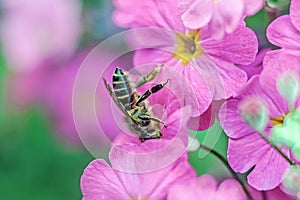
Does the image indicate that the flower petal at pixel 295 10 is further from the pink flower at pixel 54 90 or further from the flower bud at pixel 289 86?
the pink flower at pixel 54 90

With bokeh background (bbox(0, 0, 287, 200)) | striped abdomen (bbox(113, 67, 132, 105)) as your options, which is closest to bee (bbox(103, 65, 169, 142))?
striped abdomen (bbox(113, 67, 132, 105))

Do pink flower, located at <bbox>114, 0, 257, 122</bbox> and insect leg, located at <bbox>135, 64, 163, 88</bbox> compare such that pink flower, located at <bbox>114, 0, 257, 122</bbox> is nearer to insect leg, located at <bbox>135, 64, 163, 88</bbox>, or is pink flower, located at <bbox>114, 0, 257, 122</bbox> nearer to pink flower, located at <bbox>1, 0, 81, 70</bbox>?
insect leg, located at <bbox>135, 64, 163, 88</bbox>

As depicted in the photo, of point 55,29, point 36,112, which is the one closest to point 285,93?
point 55,29

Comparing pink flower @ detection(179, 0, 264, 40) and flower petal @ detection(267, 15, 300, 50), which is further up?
pink flower @ detection(179, 0, 264, 40)

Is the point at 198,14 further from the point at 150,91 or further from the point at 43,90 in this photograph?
the point at 43,90

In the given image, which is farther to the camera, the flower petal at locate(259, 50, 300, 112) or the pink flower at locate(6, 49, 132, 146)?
the pink flower at locate(6, 49, 132, 146)

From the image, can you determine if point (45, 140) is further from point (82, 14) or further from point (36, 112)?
point (82, 14)

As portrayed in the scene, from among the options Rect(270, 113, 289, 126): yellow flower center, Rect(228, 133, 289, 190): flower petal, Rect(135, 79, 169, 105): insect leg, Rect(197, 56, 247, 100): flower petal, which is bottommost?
Rect(228, 133, 289, 190): flower petal
